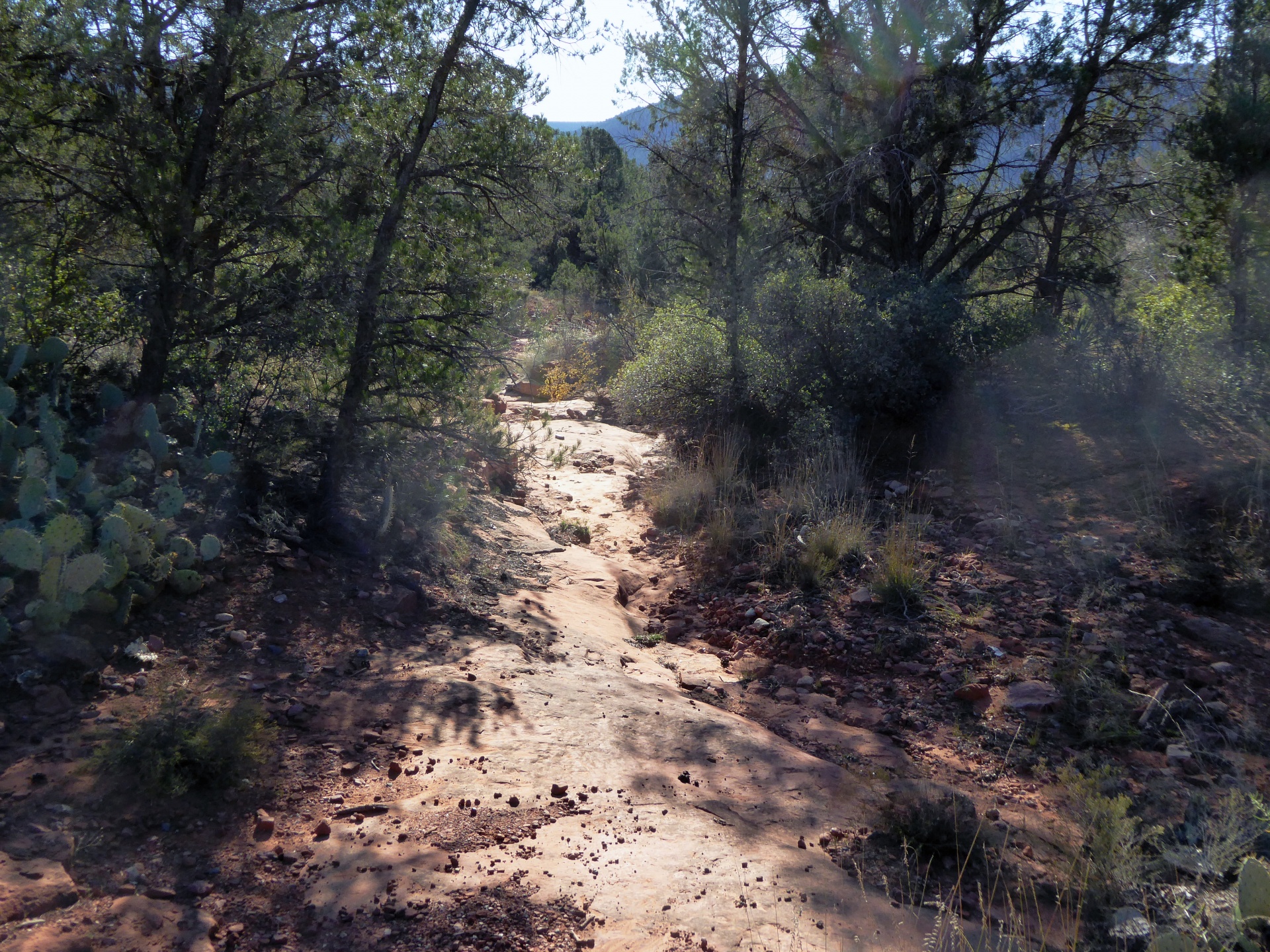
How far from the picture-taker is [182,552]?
483 centimetres

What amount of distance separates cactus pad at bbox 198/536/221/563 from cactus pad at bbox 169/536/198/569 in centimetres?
6

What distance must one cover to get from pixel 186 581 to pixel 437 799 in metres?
2.17

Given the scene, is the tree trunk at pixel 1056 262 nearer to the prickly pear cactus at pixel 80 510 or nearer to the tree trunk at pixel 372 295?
the tree trunk at pixel 372 295

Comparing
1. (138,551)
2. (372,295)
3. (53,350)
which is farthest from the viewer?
(372,295)

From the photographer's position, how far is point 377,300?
21.0ft

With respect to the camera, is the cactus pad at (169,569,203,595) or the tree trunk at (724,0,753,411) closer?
the cactus pad at (169,569,203,595)

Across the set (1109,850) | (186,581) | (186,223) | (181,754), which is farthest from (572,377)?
(1109,850)

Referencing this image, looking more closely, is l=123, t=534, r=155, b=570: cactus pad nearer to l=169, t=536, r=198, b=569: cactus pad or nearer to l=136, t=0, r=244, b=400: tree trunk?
l=169, t=536, r=198, b=569: cactus pad

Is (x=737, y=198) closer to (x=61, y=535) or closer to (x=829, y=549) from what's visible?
(x=829, y=549)

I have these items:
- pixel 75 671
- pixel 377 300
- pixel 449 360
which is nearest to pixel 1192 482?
pixel 449 360

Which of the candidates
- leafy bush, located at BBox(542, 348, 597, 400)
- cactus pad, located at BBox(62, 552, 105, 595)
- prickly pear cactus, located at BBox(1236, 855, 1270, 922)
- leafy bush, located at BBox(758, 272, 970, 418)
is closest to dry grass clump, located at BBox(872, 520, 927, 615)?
leafy bush, located at BBox(758, 272, 970, 418)

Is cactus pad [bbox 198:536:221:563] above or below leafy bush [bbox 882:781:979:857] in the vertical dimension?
above

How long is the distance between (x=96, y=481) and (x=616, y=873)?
3.78m

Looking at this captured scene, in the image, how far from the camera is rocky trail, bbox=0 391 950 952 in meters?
2.86
